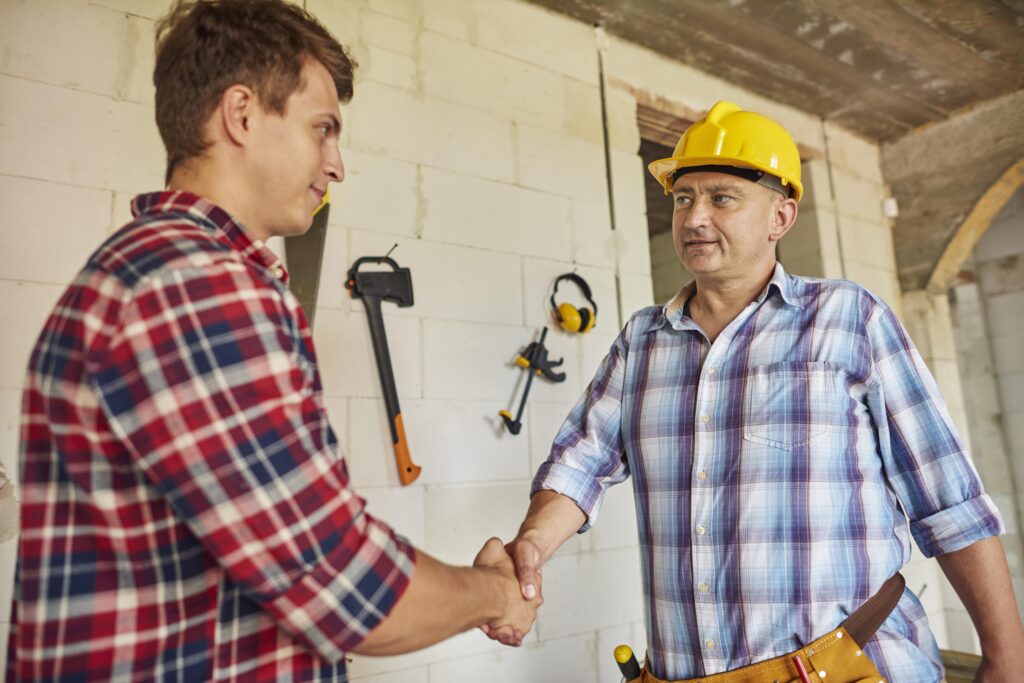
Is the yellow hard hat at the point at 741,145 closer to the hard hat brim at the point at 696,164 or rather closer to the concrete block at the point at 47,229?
the hard hat brim at the point at 696,164

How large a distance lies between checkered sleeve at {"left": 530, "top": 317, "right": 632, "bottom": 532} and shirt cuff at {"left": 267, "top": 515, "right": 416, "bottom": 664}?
78 centimetres

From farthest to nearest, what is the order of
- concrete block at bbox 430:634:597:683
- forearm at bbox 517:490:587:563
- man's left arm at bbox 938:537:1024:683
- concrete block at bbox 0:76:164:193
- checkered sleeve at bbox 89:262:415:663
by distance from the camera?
concrete block at bbox 430:634:597:683
concrete block at bbox 0:76:164:193
forearm at bbox 517:490:587:563
man's left arm at bbox 938:537:1024:683
checkered sleeve at bbox 89:262:415:663

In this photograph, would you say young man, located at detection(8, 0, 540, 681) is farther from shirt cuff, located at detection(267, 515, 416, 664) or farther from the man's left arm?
the man's left arm

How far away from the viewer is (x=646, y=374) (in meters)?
1.58

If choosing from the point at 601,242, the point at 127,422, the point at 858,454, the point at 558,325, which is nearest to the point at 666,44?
the point at 601,242

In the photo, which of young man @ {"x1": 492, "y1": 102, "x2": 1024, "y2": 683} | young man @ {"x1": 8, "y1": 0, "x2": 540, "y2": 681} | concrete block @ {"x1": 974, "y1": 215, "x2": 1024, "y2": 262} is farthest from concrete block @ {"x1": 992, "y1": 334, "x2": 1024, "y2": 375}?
young man @ {"x1": 8, "y1": 0, "x2": 540, "y2": 681}

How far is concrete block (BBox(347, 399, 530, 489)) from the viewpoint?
2139 millimetres

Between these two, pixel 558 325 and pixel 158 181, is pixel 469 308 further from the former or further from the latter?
pixel 158 181

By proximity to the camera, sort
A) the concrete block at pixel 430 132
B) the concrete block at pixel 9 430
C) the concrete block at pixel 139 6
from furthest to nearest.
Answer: the concrete block at pixel 430 132 → the concrete block at pixel 139 6 → the concrete block at pixel 9 430

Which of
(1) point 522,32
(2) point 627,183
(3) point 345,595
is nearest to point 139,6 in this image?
(1) point 522,32

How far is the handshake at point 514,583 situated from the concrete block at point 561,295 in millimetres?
1249

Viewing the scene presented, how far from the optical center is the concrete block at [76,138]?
180cm

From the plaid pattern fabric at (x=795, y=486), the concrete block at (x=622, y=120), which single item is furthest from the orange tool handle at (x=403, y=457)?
the concrete block at (x=622, y=120)

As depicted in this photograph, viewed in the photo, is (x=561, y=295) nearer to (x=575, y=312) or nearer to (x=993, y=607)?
(x=575, y=312)
